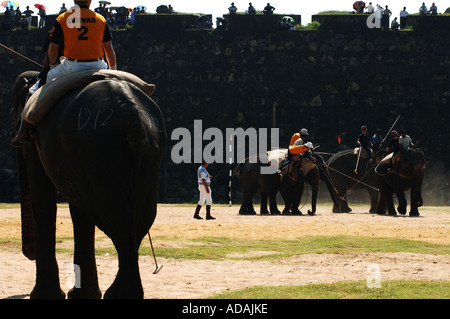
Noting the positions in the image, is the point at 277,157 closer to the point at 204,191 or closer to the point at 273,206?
the point at 273,206

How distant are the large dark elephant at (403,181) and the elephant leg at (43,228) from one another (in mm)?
18308

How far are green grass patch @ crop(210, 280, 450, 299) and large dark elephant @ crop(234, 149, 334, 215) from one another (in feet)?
52.3

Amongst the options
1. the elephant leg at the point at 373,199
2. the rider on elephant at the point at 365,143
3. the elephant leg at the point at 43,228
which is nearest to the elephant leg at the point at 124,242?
the elephant leg at the point at 43,228

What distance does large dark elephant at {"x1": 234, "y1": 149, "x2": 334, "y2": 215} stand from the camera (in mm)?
25984

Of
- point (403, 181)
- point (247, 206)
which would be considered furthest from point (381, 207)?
point (247, 206)

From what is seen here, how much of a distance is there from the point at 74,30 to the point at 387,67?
32.9 metres

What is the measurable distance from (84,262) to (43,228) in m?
0.55

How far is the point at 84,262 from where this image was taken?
26.4 feet

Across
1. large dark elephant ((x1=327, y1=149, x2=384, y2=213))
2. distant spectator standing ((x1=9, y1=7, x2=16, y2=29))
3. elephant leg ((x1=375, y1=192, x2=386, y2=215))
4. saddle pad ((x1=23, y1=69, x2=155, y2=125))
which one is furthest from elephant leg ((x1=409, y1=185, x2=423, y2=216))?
distant spectator standing ((x1=9, y1=7, x2=16, y2=29))

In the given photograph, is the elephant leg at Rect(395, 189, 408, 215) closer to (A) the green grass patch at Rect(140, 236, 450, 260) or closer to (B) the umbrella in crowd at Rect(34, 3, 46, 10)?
(A) the green grass patch at Rect(140, 236, 450, 260)

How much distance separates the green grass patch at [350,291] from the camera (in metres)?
8.58
